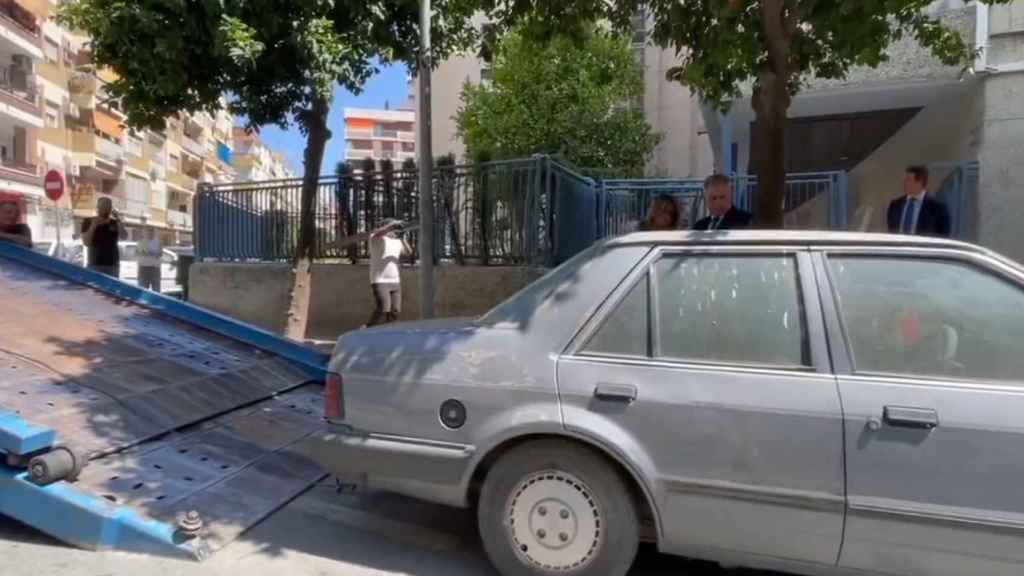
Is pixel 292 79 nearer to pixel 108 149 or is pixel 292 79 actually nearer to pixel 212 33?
pixel 212 33

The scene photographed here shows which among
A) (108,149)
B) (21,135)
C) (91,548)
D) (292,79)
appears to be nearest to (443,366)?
(91,548)

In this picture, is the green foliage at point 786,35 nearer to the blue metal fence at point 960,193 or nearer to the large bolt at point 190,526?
the blue metal fence at point 960,193

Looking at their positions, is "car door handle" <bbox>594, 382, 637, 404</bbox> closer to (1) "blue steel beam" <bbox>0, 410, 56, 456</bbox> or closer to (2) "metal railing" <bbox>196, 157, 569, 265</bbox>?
(1) "blue steel beam" <bbox>0, 410, 56, 456</bbox>

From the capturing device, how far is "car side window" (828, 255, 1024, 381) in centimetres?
302

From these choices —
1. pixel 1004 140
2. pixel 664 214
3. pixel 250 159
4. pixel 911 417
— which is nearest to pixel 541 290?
pixel 911 417

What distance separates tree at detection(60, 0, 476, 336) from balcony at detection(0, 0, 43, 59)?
1250 inches

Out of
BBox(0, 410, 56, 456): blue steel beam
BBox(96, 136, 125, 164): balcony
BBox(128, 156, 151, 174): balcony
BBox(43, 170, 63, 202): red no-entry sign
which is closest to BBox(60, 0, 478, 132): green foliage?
BBox(0, 410, 56, 456): blue steel beam

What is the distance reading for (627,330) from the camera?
3.39 meters

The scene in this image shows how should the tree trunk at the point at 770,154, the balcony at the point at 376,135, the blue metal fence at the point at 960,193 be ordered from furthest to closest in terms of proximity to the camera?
1. the balcony at the point at 376,135
2. the blue metal fence at the point at 960,193
3. the tree trunk at the point at 770,154

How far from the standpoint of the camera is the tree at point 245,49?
663 cm

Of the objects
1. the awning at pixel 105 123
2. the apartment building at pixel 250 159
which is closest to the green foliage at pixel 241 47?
the awning at pixel 105 123

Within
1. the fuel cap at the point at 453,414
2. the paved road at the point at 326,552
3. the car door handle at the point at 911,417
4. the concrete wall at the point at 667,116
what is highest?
the concrete wall at the point at 667,116

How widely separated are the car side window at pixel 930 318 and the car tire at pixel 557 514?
1.14 metres

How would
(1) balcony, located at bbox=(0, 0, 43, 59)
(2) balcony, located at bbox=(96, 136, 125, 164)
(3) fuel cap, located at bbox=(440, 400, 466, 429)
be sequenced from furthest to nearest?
1. (2) balcony, located at bbox=(96, 136, 125, 164)
2. (1) balcony, located at bbox=(0, 0, 43, 59)
3. (3) fuel cap, located at bbox=(440, 400, 466, 429)
